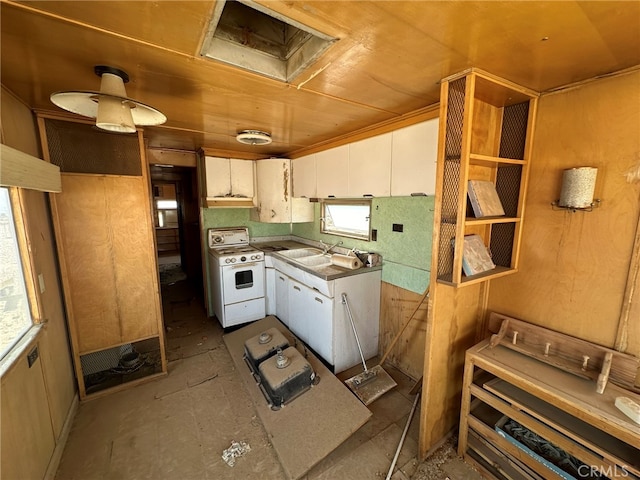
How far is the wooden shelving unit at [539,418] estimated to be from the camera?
3.68ft

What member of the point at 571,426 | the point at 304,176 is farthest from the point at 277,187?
the point at 571,426

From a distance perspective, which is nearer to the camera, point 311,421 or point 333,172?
point 311,421

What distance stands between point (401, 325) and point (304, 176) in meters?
1.91

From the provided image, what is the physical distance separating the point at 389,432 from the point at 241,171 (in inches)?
123

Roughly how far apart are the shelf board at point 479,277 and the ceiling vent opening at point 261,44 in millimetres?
1264

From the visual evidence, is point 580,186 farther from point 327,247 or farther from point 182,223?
point 182,223

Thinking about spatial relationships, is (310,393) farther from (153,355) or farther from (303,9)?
(303,9)

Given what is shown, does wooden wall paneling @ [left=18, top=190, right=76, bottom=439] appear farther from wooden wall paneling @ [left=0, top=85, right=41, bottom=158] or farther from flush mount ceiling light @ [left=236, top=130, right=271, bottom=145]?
flush mount ceiling light @ [left=236, top=130, right=271, bottom=145]

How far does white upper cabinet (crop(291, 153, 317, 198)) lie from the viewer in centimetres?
293

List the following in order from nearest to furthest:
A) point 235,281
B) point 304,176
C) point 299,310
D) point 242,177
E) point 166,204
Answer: point 299,310
point 304,176
point 235,281
point 242,177
point 166,204

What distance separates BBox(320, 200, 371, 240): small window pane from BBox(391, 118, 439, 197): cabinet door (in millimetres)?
765

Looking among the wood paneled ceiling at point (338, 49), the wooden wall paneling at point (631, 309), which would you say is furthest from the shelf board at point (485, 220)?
the wood paneled ceiling at point (338, 49)

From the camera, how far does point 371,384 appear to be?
7.38 ft

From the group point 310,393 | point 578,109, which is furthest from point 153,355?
point 578,109
